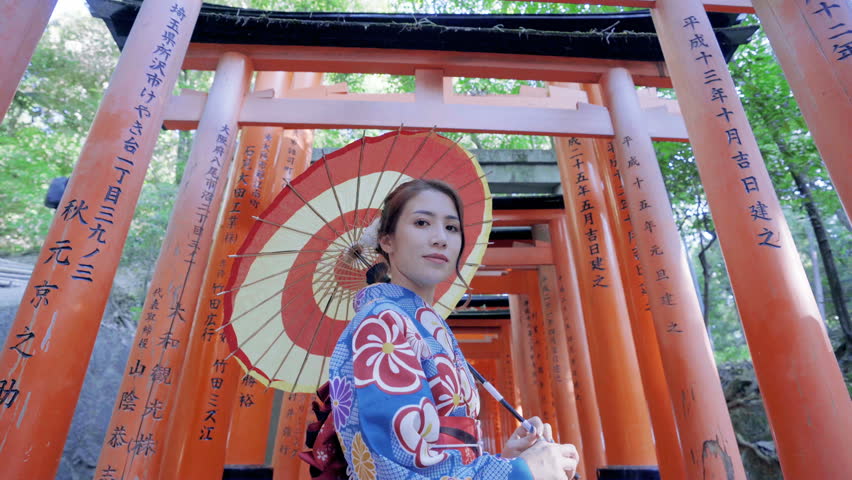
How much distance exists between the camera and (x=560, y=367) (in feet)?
Answer: 23.6

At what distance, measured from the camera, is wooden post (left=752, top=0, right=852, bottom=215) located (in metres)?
2.03

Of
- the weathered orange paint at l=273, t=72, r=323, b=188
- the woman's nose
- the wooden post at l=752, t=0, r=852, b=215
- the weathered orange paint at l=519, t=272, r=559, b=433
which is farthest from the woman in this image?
the weathered orange paint at l=519, t=272, r=559, b=433

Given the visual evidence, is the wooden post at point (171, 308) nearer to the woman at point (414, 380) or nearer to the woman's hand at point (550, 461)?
the woman at point (414, 380)

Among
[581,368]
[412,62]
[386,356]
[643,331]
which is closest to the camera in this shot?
[386,356]

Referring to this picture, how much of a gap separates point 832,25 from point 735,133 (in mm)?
753

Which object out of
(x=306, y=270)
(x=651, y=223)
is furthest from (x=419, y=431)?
(x=651, y=223)

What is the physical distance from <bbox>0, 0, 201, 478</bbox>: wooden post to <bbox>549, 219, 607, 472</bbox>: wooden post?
4955 millimetres

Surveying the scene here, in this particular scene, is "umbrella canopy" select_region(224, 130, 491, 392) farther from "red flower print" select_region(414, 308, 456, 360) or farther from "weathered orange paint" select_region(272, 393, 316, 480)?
"weathered orange paint" select_region(272, 393, 316, 480)

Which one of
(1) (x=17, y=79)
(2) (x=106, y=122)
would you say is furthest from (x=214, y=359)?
(1) (x=17, y=79)

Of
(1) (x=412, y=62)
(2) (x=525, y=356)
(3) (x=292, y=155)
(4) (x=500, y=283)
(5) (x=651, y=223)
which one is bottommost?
(5) (x=651, y=223)

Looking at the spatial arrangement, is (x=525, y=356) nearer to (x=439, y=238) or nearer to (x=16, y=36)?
(x=439, y=238)

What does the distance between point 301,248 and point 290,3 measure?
10.9 metres

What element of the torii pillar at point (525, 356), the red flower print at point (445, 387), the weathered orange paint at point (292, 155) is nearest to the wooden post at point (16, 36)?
the red flower print at point (445, 387)

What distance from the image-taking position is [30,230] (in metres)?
10.1
